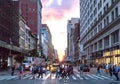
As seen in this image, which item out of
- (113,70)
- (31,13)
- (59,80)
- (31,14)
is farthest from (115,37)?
(31,13)

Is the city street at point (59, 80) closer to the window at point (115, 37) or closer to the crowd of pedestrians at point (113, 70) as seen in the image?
the crowd of pedestrians at point (113, 70)

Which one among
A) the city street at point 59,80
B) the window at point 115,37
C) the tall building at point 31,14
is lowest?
the city street at point 59,80

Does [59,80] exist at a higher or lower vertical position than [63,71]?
lower

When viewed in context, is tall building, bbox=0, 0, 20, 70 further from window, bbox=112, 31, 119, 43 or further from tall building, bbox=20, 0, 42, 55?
tall building, bbox=20, 0, 42, 55

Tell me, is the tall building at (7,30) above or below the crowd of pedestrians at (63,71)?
above

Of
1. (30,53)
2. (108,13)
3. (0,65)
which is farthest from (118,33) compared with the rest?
(30,53)

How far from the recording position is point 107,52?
81500 millimetres

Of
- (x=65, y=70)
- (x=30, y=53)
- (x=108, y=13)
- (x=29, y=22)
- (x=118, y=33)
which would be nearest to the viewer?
(x=65, y=70)

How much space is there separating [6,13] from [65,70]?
40.4 meters

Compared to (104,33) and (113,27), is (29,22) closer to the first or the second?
(104,33)

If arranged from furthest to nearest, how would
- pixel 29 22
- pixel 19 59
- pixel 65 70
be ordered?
pixel 29 22, pixel 19 59, pixel 65 70

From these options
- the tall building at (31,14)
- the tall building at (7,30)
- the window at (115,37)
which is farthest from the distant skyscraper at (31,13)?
the window at (115,37)

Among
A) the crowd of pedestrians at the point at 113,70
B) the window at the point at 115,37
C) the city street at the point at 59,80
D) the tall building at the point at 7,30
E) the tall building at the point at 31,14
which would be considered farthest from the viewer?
the tall building at the point at 31,14

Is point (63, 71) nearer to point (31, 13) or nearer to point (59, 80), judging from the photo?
point (59, 80)
